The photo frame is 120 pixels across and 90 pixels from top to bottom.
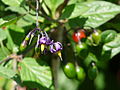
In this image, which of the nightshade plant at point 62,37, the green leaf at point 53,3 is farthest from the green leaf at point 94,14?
the green leaf at point 53,3

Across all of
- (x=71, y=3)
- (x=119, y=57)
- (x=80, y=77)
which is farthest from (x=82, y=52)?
(x=119, y=57)

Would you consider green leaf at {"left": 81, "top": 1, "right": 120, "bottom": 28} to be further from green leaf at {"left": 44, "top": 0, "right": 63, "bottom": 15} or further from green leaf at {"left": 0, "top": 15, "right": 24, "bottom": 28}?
green leaf at {"left": 0, "top": 15, "right": 24, "bottom": 28}

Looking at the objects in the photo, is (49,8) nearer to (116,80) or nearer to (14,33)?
(14,33)

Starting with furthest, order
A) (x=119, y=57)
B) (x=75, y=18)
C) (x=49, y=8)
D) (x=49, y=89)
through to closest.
→ (x=119, y=57)
(x=49, y=8)
(x=75, y=18)
(x=49, y=89)

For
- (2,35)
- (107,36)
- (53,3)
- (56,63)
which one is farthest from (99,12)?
(2,35)

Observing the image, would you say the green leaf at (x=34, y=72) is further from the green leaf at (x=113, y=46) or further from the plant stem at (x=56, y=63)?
the green leaf at (x=113, y=46)
